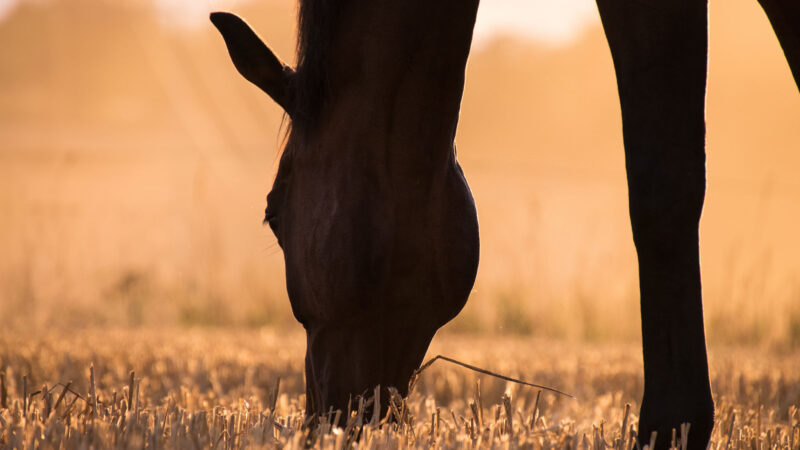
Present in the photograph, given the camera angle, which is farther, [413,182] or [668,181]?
[413,182]

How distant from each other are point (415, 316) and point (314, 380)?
1.04 ft

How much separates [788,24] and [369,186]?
1.11m

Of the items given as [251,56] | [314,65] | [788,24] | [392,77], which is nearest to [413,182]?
[392,77]

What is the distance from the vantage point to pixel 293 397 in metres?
3.72

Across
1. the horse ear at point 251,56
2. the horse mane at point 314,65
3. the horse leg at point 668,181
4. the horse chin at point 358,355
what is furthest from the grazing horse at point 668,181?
the horse ear at point 251,56

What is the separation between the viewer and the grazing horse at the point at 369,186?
2.22 meters

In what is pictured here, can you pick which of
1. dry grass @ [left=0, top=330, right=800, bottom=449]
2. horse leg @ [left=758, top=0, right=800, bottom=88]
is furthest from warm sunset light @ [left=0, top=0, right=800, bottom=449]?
horse leg @ [left=758, top=0, right=800, bottom=88]

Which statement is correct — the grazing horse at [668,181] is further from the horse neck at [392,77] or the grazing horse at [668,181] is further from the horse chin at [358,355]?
the horse chin at [358,355]

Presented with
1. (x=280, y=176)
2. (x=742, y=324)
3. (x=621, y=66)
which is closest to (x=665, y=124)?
(x=621, y=66)

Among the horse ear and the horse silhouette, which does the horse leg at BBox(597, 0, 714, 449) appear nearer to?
the horse silhouette

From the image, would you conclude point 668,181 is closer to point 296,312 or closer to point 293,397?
point 296,312

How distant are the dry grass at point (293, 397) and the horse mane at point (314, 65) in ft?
2.51

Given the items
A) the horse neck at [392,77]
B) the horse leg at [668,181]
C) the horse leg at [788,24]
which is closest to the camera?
the horse leg at [668,181]

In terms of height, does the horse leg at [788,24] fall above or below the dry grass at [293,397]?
above
